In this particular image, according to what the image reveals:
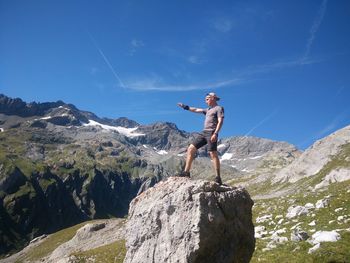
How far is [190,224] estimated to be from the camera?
15.4 m

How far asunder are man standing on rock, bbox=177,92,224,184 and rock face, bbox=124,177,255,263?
1.12m

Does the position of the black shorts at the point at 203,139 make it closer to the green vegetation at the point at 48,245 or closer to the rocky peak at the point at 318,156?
the rocky peak at the point at 318,156

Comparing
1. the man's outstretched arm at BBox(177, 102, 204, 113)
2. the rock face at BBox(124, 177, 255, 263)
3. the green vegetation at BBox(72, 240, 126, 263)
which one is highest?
the man's outstretched arm at BBox(177, 102, 204, 113)

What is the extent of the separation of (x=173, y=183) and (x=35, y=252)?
121 meters

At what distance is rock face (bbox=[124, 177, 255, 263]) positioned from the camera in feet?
50.5

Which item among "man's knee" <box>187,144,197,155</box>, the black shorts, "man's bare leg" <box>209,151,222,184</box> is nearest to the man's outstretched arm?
the black shorts

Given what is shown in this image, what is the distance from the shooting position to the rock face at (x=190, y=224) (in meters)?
15.4

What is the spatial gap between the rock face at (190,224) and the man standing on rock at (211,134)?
112cm

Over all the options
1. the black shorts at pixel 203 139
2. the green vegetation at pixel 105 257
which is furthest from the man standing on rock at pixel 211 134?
the green vegetation at pixel 105 257

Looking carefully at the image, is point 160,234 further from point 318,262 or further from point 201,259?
point 318,262

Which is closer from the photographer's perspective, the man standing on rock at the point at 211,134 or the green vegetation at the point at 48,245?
the man standing on rock at the point at 211,134

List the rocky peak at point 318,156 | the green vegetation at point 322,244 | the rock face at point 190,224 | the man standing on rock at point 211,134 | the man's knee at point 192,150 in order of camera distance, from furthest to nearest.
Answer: the rocky peak at point 318,156 → the green vegetation at point 322,244 → the man's knee at point 192,150 → the man standing on rock at point 211,134 → the rock face at point 190,224

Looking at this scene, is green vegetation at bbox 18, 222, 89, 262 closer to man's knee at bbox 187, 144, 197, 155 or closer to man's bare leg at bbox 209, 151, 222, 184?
man's knee at bbox 187, 144, 197, 155

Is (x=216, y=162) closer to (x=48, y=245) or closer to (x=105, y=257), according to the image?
(x=105, y=257)
